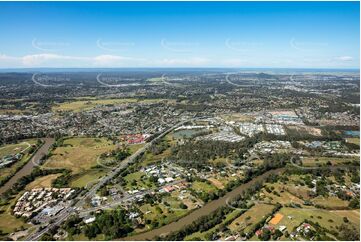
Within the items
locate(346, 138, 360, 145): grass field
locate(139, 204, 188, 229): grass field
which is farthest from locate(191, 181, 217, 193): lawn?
locate(346, 138, 360, 145): grass field

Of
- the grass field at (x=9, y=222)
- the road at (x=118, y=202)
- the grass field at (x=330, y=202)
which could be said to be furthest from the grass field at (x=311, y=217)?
the grass field at (x=9, y=222)

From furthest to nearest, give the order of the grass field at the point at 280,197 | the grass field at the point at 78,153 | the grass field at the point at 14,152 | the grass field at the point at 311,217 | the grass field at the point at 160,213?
the grass field at the point at 78,153 < the grass field at the point at 14,152 < the grass field at the point at 280,197 < the grass field at the point at 160,213 < the grass field at the point at 311,217

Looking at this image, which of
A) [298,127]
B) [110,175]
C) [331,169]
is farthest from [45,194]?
[298,127]

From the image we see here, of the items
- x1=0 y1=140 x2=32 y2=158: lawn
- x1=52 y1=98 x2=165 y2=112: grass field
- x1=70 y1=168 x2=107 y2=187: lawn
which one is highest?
x1=52 y1=98 x2=165 y2=112: grass field

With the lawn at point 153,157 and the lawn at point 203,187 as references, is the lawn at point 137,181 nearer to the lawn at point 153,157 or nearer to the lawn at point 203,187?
the lawn at point 153,157

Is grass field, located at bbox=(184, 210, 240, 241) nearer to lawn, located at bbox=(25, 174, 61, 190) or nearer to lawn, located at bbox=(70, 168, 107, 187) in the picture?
lawn, located at bbox=(70, 168, 107, 187)
